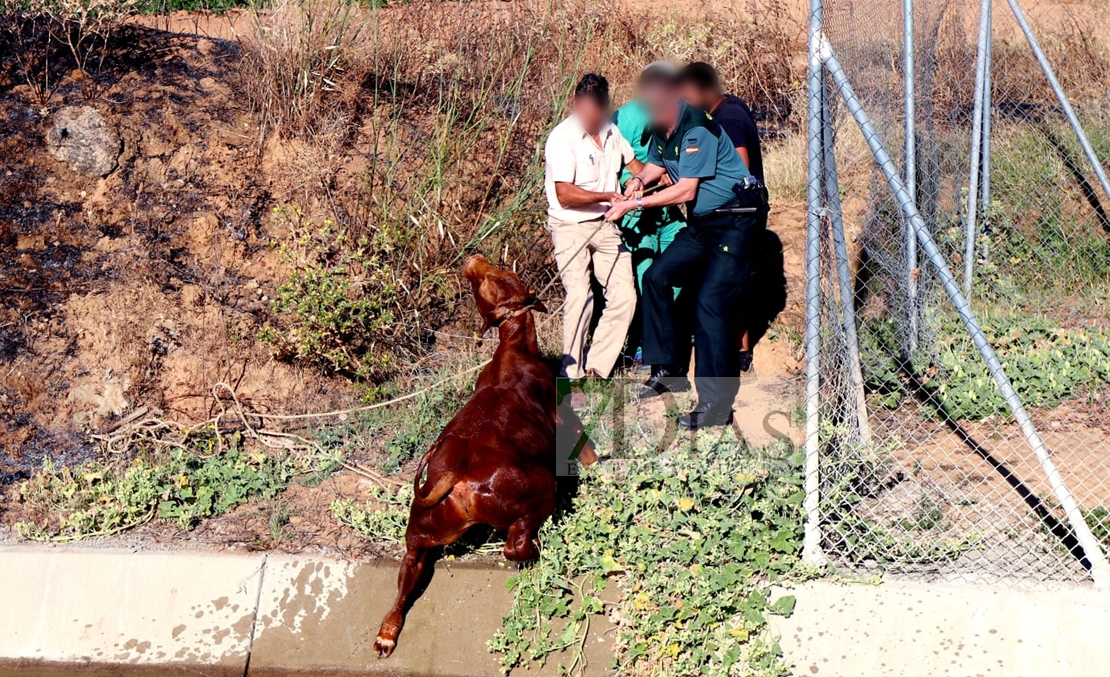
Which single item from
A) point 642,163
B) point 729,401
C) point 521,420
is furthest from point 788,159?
point 521,420

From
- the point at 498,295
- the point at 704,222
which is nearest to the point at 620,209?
the point at 704,222

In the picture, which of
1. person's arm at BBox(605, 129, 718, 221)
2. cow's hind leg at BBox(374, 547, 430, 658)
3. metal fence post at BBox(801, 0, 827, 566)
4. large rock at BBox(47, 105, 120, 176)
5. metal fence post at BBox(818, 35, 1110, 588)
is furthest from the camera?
large rock at BBox(47, 105, 120, 176)

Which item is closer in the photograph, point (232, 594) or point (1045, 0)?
point (232, 594)

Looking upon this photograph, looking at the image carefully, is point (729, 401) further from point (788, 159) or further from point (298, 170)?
point (298, 170)

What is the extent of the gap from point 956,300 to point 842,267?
2.79ft

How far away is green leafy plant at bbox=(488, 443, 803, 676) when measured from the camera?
4.38 meters

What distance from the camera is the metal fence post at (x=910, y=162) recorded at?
229 inches

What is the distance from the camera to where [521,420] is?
465 cm

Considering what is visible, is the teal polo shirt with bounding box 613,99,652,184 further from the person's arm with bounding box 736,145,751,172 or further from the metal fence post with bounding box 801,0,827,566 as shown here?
the metal fence post with bounding box 801,0,827,566

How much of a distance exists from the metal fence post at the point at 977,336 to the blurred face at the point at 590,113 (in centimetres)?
162

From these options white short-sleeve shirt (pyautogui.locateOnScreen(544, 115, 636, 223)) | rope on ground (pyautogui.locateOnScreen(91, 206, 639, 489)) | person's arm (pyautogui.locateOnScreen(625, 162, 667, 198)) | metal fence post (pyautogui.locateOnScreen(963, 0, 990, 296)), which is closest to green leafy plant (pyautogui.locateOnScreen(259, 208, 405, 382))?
rope on ground (pyautogui.locateOnScreen(91, 206, 639, 489))

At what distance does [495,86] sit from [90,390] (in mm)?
3392

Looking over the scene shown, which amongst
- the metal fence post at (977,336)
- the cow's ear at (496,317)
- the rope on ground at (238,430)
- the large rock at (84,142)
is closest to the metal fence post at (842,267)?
the metal fence post at (977,336)

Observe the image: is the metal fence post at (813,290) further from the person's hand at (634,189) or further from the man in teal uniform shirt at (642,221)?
the man in teal uniform shirt at (642,221)
